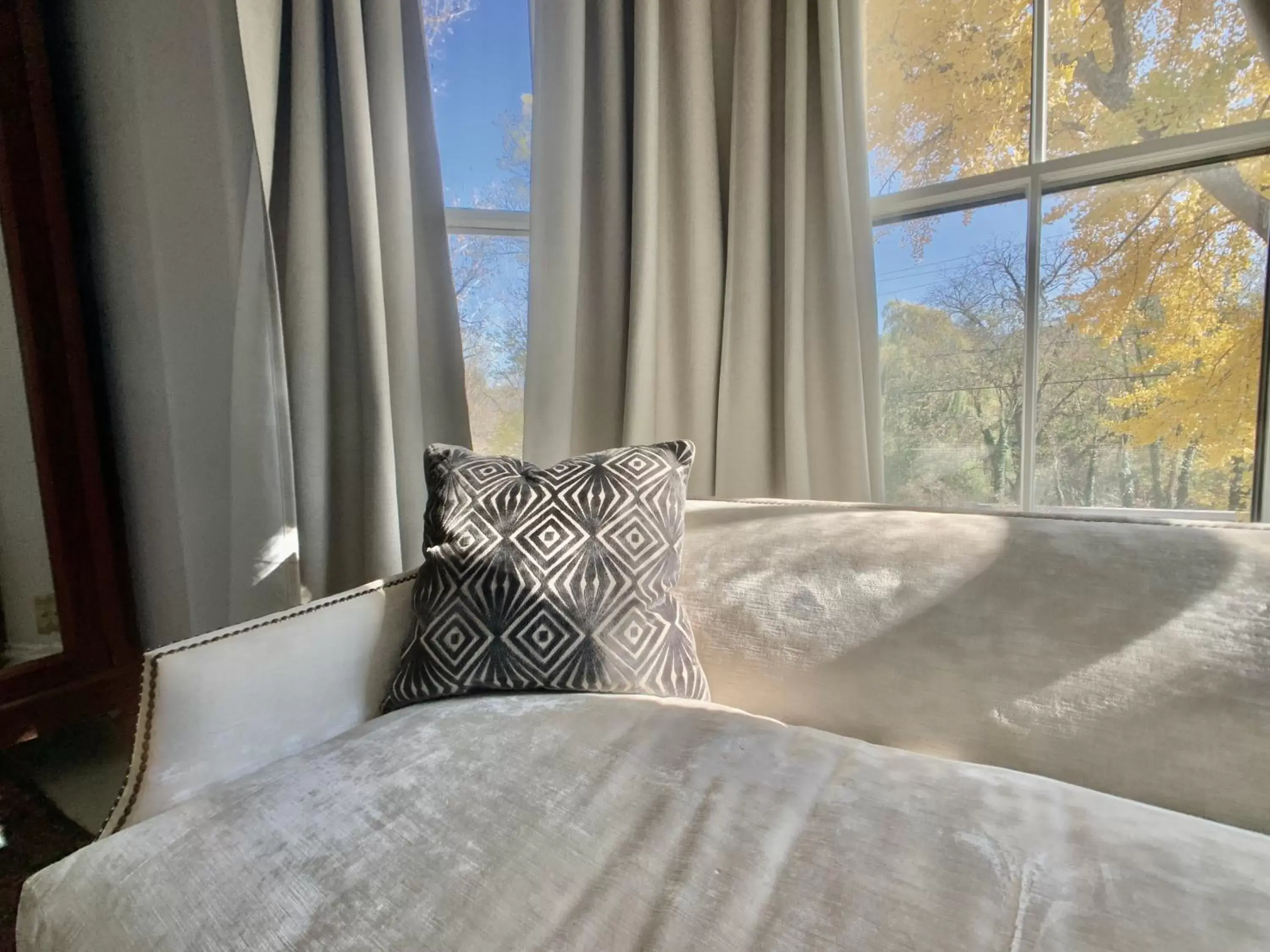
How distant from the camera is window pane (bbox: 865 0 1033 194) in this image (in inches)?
62.8

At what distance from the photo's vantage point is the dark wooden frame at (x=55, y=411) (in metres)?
1.47

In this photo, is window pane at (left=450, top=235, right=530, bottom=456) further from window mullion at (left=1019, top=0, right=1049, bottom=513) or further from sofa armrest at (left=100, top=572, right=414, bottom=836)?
window mullion at (left=1019, top=0, right=1049, bottom=513)

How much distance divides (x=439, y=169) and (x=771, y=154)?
0.88 metres

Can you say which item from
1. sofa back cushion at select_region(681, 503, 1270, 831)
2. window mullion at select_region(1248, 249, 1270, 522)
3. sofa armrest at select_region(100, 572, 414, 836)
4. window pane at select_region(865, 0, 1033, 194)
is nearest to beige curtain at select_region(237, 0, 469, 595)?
sofa armrest at select_region(100, 572, 414, 836)

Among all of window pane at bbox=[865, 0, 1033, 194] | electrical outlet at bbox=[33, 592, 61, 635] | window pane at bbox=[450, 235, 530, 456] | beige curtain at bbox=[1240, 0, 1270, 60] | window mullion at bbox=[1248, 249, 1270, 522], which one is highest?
window pane at bbox=[865, 0, 1033, 194]

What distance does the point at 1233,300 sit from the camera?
1418 mm

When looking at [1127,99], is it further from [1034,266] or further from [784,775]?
[784,775]

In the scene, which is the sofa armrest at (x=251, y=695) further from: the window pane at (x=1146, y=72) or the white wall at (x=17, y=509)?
the window pane at (x=1146, y=72)

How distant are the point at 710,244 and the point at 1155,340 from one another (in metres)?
1.09

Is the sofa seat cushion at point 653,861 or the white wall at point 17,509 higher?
the white wall at point 17,509

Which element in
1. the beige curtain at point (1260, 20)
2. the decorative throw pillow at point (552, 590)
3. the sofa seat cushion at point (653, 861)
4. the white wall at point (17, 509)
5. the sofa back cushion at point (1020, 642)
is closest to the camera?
the sofa seat cushion at point (653, 861)

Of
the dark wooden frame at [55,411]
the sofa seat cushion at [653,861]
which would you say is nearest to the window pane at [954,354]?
the sofa seat cushion at [653,861]

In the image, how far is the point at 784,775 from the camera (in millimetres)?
732

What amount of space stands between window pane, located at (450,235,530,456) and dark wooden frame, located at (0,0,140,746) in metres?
0.92
